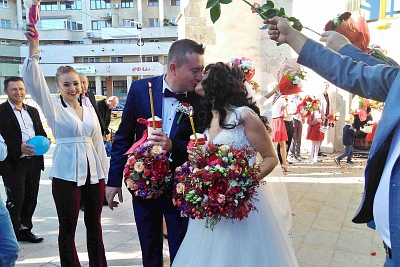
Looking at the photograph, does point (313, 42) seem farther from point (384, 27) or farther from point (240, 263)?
point (384, 27)

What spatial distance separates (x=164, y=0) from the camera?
57562mm

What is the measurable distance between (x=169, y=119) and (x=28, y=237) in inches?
115

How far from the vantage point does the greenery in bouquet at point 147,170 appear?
230 centimetres

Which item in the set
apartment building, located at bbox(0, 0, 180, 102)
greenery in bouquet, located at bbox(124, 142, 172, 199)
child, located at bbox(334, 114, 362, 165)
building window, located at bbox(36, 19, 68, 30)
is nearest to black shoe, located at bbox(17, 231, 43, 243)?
greenery in bouquet, located at bbox(124, 142, 172, 199)

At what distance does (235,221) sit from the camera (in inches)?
97.3

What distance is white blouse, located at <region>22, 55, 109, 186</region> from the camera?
3.12 metres

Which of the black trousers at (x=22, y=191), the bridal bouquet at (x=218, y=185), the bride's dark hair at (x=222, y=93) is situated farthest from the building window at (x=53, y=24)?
the bridal bouquet at (x=218, y=185)

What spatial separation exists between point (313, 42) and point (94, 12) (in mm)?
65811

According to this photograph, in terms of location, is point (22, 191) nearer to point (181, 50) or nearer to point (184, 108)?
point (184, 108)

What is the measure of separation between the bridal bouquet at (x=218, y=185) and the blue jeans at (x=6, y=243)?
134 cm

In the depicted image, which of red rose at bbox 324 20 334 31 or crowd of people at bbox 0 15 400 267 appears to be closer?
crowd of people at bbox 0 15 400 267

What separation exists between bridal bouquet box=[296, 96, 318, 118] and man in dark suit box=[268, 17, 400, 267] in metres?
7.93

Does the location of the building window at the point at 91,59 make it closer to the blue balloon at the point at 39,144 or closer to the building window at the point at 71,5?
the building window at the point at 71,5

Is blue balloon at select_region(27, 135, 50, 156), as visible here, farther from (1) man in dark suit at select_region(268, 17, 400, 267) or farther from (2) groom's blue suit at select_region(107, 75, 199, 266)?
(1) man in dark suit at select_region(268, 17, 400, 267)
